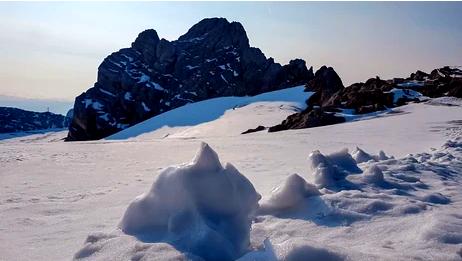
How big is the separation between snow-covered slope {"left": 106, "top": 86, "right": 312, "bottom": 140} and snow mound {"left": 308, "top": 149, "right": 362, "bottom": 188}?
978 inches

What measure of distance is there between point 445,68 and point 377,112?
1264 inches

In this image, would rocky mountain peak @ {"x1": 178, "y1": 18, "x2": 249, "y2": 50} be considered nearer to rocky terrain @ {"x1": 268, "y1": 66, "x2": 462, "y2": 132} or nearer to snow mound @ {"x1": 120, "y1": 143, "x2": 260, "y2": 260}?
rocky terrain @ {"x1": 268, "y1": 66, "x2": 462, "y2": 132}

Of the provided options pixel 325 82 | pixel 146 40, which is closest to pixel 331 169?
pixel 325 82

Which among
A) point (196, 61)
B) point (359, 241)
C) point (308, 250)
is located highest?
point (196, 61)

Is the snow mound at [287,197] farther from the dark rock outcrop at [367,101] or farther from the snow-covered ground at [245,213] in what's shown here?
the dark rock outcrop at [367,101]

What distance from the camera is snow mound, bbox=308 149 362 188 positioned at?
6453 mm

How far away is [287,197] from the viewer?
5371mm

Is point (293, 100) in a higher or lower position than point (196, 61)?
lower

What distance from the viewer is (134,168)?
427 inches

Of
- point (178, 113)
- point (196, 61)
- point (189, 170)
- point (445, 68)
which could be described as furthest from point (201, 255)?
point (196, 61)

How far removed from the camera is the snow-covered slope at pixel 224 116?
35469 millimetres

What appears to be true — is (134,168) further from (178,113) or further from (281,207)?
(178,113)

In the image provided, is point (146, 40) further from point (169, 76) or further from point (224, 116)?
point (224, 116)

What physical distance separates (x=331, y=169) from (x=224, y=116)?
35251 millimetres
